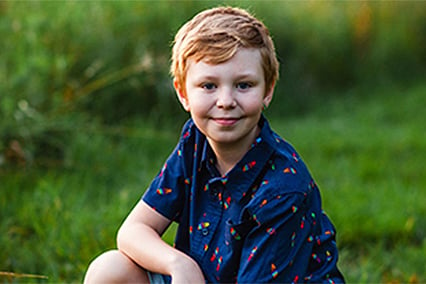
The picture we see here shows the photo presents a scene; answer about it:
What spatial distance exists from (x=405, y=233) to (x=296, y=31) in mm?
3693

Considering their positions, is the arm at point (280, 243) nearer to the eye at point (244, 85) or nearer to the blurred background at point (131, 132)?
the eye at point (244, 85)

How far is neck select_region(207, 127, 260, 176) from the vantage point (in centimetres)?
201

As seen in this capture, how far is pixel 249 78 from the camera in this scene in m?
1.88

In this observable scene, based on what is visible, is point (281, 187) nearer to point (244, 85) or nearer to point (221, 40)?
point (244, 85)

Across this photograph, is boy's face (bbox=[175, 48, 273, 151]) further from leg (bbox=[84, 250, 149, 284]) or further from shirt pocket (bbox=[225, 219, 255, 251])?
leg (bbox=[84, 250, 149, 284])

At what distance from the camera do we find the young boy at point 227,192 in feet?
6.11

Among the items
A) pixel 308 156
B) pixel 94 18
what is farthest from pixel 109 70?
pixel 308 156

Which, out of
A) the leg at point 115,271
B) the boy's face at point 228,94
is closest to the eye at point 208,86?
the boy's face at point 228,94

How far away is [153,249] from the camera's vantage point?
6.66ft

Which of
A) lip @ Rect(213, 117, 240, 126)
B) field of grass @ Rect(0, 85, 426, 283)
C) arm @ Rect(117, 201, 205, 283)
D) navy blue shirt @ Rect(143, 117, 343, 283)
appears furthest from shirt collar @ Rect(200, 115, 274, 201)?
field of grass @ Rect(0, 85, 426, 283)

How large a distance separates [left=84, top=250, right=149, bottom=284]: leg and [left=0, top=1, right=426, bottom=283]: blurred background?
287mm

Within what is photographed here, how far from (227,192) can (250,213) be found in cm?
14

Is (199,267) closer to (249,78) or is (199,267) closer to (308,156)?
(249,78)

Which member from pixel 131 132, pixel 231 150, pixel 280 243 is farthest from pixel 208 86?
pixel 131 132
